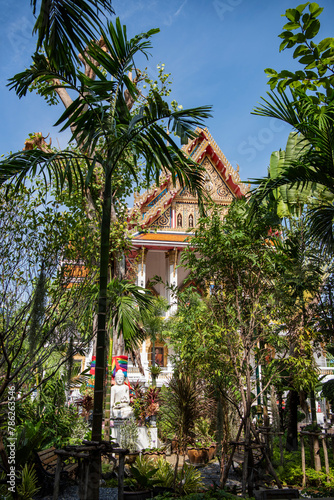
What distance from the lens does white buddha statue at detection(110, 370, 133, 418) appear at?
10.9m

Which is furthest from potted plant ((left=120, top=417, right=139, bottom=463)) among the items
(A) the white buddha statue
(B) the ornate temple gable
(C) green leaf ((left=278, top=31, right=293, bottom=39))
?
(B) the ornate temple gable

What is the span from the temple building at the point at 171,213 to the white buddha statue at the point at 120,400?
24.4ft

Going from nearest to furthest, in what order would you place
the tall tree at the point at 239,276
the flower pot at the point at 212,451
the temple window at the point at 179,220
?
the tall tree at the point at 239,276 < the flower pot at the point at 212,451 < the temple window at the point at 179,220

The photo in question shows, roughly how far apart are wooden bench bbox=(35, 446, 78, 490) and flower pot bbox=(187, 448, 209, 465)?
178 inches

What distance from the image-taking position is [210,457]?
39.0ft

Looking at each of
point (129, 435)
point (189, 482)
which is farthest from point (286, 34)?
point (129, 435)

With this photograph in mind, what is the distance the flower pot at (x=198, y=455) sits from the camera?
11.3 m

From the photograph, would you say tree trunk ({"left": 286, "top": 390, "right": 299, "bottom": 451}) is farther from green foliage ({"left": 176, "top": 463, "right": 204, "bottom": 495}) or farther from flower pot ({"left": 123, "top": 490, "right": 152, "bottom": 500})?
flower pot ({"left": 123, "top": 490, "right": 152, "bottom": 500})

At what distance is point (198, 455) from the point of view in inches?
447

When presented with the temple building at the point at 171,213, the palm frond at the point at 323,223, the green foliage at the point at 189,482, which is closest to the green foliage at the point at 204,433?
the green foliage at the point at 189,482

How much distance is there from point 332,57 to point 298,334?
4.71 m

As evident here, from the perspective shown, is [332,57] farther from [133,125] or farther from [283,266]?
[283,266]

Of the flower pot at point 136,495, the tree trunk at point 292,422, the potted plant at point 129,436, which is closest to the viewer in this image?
the flower pot at point 136,495

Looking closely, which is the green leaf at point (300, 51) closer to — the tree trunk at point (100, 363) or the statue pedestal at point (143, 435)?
the tree trunk at point (100, 363)
